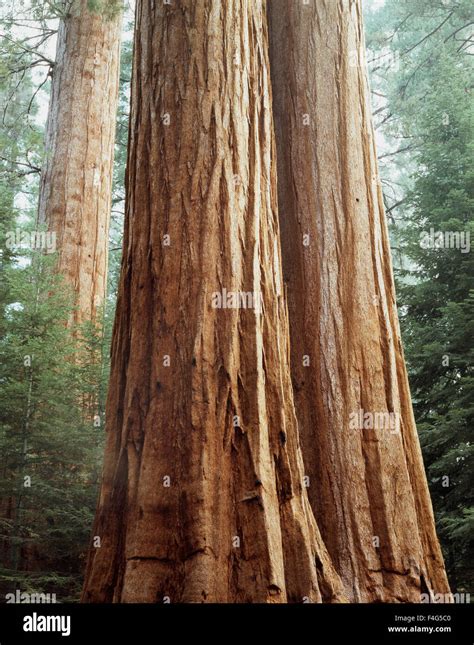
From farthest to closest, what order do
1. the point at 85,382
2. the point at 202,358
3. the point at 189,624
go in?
the point at 85,382
the point at 202,358
the point at 189,624

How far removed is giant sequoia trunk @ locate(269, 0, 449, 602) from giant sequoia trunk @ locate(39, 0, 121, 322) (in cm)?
442

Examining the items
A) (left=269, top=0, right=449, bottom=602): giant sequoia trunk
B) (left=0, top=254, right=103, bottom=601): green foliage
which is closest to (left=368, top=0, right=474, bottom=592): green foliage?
(left=269, top=0, right=449, bottom=602): giant sequoia trunk

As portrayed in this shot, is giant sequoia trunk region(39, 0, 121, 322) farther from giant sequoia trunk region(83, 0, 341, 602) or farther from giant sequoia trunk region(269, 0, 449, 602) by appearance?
giant sequoia trunk region(83, 0, 341, 602)

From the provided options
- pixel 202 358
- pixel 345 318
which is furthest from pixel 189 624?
pixel 345 318

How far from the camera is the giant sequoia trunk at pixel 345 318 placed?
3799mm

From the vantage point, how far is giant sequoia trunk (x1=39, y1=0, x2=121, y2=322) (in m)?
8.77

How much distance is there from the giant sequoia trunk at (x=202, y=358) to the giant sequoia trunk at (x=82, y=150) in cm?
483

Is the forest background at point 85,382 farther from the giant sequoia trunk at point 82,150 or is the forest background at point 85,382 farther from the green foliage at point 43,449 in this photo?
the giant sequoia trunk at point 82,150

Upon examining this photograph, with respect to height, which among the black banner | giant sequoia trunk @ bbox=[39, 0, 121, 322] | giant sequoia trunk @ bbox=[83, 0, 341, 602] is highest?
giant sequoia trunk @ bbox=[39, 0, 121, 322]

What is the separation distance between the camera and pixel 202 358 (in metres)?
3.29

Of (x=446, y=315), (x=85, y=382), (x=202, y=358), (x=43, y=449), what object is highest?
(x=446, y=315)

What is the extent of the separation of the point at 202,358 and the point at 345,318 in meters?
1.23

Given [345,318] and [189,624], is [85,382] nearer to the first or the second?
[345,318]

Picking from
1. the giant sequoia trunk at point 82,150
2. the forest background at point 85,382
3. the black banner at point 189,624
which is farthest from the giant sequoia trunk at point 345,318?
the giant sequoia trunk at point 82,150
